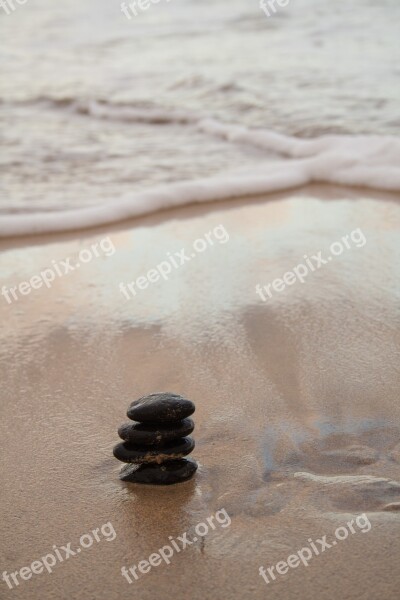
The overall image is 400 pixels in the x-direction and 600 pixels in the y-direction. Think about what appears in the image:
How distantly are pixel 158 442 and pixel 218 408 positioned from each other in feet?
1.61

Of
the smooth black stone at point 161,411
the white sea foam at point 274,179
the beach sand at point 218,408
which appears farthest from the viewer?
the white sea foam at point 274,179

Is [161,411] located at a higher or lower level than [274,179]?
lower

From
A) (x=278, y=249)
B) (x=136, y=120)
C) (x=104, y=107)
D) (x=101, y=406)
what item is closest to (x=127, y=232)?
(x=278, y=249)

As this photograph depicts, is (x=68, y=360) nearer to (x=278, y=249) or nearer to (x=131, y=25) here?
(x=278, y=249)

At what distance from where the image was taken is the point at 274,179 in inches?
241

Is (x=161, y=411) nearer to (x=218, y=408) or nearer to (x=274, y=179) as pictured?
(x=218, y=408)

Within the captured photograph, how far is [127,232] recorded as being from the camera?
17.7ft

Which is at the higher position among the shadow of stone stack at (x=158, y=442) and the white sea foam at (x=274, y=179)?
the white sea foam at (x=274, y=179)

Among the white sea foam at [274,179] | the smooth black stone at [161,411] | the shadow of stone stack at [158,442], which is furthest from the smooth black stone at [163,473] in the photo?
the white sea foam at [274,179]

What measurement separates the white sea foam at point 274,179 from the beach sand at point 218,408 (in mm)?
313

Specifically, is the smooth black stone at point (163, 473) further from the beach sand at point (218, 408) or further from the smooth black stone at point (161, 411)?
the smooth black stone at point (161, 411)

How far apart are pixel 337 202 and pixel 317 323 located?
1.99 meters

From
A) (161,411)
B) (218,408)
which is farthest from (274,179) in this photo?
(161,411)

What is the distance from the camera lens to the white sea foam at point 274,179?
5.55m
